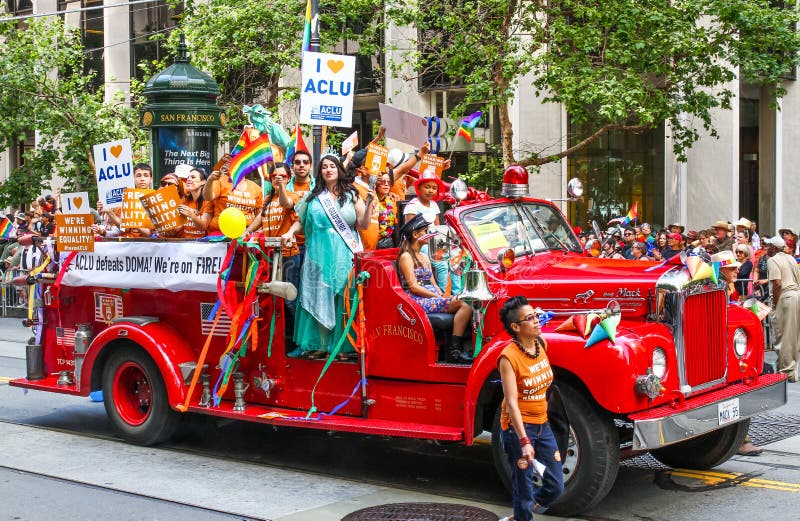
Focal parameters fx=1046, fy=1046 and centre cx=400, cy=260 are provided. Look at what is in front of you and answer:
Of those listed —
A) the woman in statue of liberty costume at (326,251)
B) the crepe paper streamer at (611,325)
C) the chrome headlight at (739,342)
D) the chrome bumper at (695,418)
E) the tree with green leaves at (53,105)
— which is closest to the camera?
the chrome bumper at (695,418)

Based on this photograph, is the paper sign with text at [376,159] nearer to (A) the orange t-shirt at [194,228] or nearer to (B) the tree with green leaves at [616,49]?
(A) the orange t-shirt at [194,228]

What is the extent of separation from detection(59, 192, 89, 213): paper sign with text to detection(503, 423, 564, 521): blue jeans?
5450 millimetres

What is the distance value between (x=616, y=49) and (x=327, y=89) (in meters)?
8.46

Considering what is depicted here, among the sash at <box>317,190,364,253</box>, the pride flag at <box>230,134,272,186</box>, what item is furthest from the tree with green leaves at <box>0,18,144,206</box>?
the sash at <box>317,190,364,253</box>

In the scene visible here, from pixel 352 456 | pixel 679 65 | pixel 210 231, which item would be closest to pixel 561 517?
pixel 352 456

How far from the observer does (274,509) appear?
24.3 ft

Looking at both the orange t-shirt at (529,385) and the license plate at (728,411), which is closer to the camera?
the orange t-shirt at (529,385)

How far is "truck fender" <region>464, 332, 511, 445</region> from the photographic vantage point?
291 inches

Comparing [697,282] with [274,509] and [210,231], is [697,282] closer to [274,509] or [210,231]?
[274,509]

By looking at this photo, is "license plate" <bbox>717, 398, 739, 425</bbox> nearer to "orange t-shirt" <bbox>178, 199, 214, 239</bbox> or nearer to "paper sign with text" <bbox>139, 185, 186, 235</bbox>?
"orange t-shirt" <bbox>178, 199, 214, 239</bbox>

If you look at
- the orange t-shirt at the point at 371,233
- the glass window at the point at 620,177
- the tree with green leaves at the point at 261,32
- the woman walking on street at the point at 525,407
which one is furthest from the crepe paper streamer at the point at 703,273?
the glass window at the point at 620,177

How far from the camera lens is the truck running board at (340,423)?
7668mm

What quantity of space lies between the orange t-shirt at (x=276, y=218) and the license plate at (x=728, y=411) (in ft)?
12.9

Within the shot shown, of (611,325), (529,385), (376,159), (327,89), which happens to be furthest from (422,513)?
(327,89)
